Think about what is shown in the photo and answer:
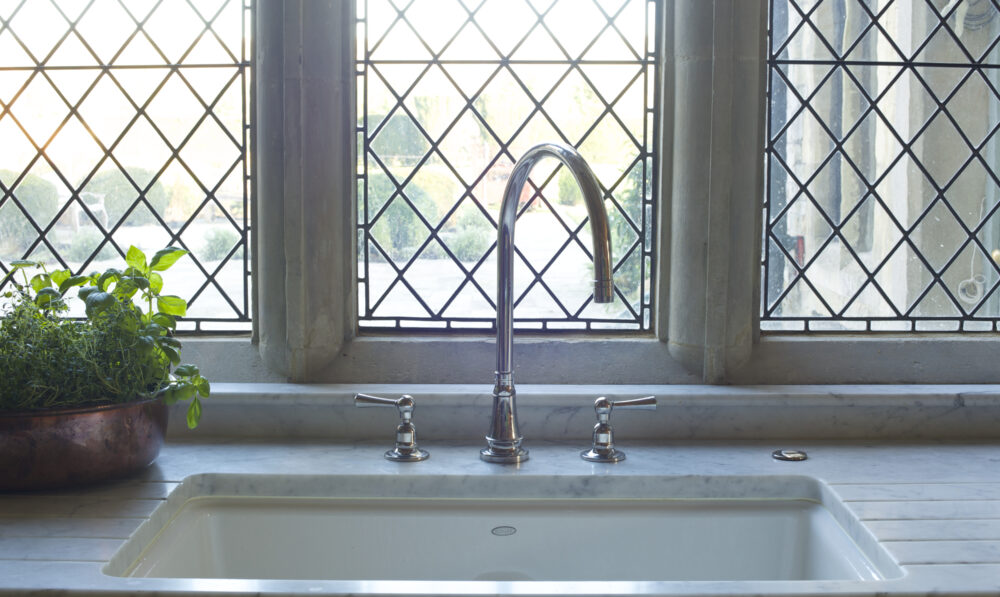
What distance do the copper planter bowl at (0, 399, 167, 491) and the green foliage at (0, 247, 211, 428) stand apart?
24 millimetres

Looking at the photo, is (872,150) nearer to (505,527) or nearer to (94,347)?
(505,527)

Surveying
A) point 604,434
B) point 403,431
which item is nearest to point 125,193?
point 403,431

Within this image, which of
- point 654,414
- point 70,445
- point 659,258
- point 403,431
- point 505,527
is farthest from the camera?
point 659,258

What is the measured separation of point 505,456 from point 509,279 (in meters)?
0.33

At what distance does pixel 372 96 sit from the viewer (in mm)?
2020

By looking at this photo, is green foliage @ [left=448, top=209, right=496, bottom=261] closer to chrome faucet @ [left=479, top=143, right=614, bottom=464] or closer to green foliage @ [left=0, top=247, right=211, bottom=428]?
chrome faucet @ [left=479, top=143, right=614, bottom=464]

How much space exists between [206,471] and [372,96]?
2.87 feet

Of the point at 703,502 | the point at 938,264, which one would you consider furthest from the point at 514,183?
the point at 938,264

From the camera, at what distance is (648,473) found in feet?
5.35

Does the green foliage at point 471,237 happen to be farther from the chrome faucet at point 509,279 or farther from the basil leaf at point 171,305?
the basil leaf at point 171,305

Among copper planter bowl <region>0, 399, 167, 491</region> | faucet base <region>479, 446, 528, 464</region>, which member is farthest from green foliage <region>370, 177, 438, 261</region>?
copper planter bowl <region>0, 399, 167, 491</region>

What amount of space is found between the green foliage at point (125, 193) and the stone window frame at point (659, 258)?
0.27 m

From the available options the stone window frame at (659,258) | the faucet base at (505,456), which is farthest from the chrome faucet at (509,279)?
the stone window frame at (659,258)

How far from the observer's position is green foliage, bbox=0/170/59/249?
2051mm
